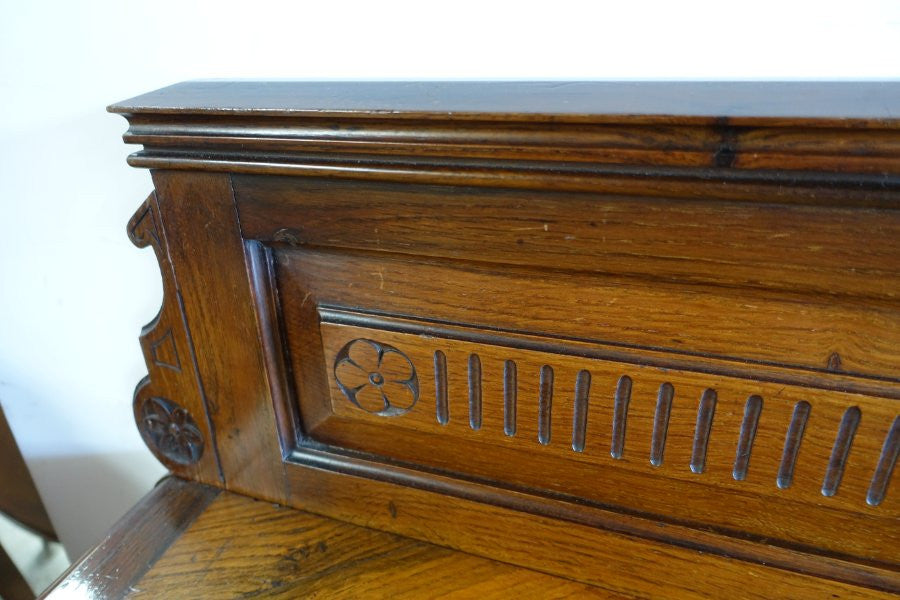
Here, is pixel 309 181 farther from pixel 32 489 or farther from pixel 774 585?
pixel 32 489

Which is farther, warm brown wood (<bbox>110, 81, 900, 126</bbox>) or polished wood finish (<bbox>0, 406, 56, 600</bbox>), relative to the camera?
polished wood finish (<bbox>0, 406, 56, 600</bbox>)

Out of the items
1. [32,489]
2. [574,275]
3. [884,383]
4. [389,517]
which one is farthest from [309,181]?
[32,489]

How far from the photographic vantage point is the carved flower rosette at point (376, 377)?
64 centimetres

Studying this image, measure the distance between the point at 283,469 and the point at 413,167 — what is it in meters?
0.38

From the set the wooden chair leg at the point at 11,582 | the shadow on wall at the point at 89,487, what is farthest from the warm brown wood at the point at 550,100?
the wooden chair leg at the point at 11,582

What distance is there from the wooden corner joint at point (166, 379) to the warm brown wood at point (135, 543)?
0.12ft

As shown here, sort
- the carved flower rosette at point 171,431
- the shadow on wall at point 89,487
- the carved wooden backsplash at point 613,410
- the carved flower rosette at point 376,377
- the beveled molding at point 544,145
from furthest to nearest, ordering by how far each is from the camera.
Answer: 1. the shadow on wall at point 89,487
2. the carved flower rosette at point 171,431
3. the carved flower rosette at point 376,377
4. the carved wooden backsplash at point 613,410
5. the beveled molding at point 544,145

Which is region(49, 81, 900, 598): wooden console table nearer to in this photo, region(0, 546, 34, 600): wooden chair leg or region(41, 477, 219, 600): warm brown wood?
region(41, 477, 219, 600): warm brown wood

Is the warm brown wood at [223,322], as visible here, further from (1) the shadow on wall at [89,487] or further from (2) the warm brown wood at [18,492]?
(2) the warm brown wood at [18,492]

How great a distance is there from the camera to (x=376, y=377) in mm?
653

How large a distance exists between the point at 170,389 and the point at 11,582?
0.70 metres

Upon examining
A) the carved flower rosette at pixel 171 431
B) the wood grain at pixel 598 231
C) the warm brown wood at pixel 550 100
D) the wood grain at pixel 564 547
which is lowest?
the wood grain at pixel 564 547

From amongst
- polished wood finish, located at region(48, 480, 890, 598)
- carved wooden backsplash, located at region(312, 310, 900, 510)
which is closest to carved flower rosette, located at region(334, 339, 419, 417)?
carved wooden backsplash, located at region(312, 310, 900, 510)

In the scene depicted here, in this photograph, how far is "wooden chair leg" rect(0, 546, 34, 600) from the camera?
1139 mm
